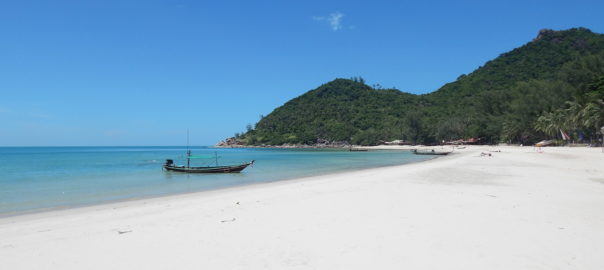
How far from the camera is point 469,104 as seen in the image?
10169 centimetres

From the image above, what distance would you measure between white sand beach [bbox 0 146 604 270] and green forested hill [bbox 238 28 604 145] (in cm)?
4819

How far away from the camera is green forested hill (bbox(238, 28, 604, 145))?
5753cm

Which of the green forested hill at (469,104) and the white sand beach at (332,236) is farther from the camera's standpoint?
the green forested hill at (469,104)

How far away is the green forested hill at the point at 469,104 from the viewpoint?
57.5 metres

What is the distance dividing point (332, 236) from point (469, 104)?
359 ft

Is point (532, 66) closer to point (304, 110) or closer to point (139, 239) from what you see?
point (304, 110)

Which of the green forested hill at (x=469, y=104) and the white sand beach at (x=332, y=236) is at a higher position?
the green forested hill at (x=469, y=104)

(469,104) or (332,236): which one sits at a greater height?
(469,104)

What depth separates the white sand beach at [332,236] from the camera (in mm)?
4418

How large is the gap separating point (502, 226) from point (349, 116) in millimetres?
143987

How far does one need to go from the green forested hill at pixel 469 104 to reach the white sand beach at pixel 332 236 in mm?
48191

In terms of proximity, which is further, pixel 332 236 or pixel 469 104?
pixel 469 104

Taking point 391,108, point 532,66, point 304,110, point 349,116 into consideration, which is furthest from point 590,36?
point 304,110

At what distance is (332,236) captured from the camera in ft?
18.1
